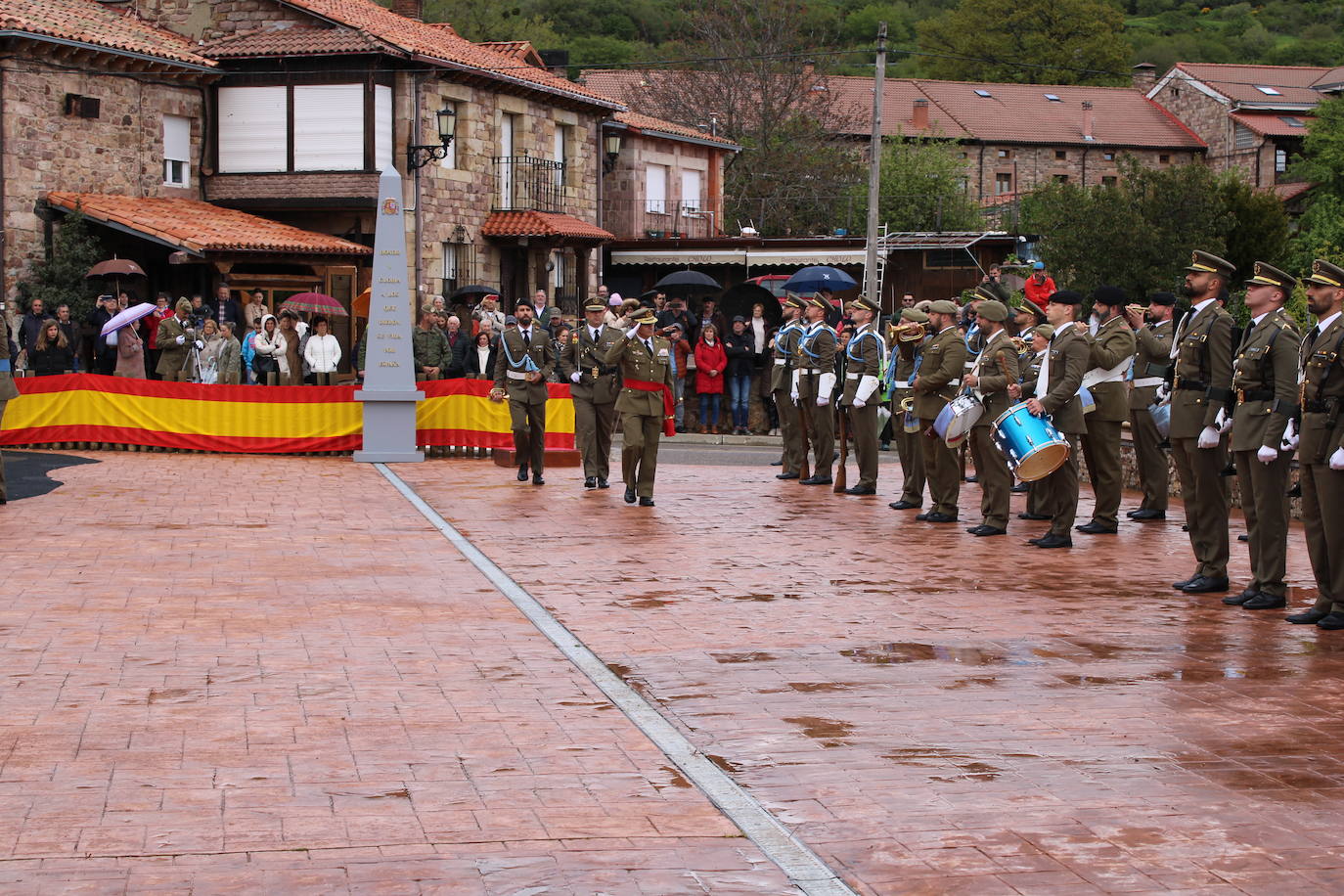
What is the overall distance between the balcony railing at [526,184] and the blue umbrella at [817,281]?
9.34 m

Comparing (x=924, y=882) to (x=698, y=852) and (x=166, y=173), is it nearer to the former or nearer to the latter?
(x=698, y=852)

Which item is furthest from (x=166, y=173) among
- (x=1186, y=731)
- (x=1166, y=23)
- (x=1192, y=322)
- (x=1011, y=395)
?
(x=1166, y=23)

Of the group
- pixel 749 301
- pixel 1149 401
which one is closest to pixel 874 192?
pixel 749 301

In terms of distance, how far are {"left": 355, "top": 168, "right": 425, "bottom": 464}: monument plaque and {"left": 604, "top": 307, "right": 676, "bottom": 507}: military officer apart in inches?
214

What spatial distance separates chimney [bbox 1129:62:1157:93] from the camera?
85.3 metres

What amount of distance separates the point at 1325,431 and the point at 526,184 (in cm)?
3152

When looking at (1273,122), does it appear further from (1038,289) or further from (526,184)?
(1038,289)

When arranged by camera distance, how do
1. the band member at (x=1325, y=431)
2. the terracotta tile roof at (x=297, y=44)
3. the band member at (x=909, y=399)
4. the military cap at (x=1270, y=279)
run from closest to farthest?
1. the band member at (x=1325, y=431)
2. the military cap at (x=1270, y=279)
3. the band member at (x=909, y=399)
4. the terracotta tile roof at (x=297, y=44)

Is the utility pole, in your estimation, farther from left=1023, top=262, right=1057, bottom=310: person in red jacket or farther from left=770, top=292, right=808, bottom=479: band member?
left=770, top=292, right=808, bottom=479: band member

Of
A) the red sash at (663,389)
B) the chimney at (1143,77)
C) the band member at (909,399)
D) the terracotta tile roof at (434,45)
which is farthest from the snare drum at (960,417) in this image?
the chimney at (1143,77)

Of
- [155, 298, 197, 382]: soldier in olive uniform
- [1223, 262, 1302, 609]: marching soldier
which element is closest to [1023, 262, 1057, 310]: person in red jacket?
[155, 298, 197, 382]: soldier in olive uniform

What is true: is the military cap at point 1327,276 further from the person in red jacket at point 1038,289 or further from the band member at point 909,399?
the person in red jacket at point 1038,289

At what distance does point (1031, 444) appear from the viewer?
43.5 ft

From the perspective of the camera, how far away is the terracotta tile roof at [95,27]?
1182 inches
